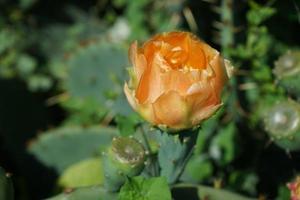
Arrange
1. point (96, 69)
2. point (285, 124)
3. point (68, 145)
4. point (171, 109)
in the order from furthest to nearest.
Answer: point (96, 69) → point (68, 145) → point (285, 124) → point (171, 109)

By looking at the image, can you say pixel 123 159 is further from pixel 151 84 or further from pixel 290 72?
pixel 290 72

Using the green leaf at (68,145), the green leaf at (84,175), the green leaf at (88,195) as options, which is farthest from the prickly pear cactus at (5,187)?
the green leaf at (68,145)

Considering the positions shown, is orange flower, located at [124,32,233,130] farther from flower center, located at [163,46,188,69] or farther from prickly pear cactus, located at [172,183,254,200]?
prickly pear cactus, located at [172,183,254,200]

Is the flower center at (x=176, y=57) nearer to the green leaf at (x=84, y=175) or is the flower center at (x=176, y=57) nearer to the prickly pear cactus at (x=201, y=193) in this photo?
the prickly pear cactus at (x=201, y=193)

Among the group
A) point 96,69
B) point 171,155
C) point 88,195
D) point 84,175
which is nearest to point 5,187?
point 88,195

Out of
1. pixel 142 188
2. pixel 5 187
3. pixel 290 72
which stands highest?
pixel 5 187

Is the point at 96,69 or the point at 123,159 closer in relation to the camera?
the point at 123,159

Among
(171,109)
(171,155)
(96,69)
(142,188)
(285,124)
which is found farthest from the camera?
(96,69)
